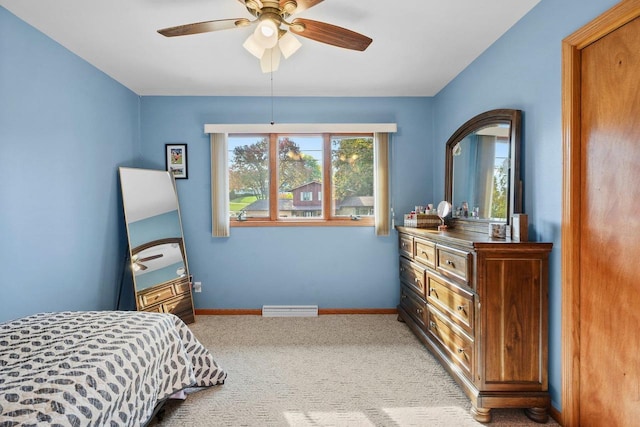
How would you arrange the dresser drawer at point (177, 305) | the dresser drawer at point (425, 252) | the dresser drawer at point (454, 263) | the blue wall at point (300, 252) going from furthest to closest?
1. the blue wall at point (300, 252)
2. the dresser drawer at point (177, 305)
3. the dresser drawer at point (425, 252)
4. the dresser drawer at point (454, 263)

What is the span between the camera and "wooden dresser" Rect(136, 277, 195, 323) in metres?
3.19

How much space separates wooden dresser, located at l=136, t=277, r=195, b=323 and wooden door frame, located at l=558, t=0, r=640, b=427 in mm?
3276

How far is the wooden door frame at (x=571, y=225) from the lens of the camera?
177 centimetres

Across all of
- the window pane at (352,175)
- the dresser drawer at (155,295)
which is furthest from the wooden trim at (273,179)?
the dresser drawer at (155,295)

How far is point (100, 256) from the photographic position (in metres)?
3.02

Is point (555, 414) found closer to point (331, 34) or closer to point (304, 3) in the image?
point (331, 34)

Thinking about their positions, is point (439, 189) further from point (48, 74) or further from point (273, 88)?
point (48, 74)

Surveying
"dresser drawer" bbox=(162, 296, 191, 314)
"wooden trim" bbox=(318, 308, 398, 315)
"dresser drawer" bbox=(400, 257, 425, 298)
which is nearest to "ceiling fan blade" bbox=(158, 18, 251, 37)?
"dresser drawer" bbox=(400, 257, 425, 298)

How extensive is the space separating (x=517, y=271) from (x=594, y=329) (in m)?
0.44

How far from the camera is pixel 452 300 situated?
229 centimetres

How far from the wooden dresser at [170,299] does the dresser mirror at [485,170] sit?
2.90 metres

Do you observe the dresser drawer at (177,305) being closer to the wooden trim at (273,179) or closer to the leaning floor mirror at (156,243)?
the leaning floor mirror at (156,243)

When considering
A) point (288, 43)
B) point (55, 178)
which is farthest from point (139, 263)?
point (288, 43)

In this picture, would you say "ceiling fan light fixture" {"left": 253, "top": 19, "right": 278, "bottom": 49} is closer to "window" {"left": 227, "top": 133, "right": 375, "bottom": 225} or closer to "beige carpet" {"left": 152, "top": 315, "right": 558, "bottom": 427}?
"window" {"left": 227, "top": 133, "right": 375, "bottom": 225}
